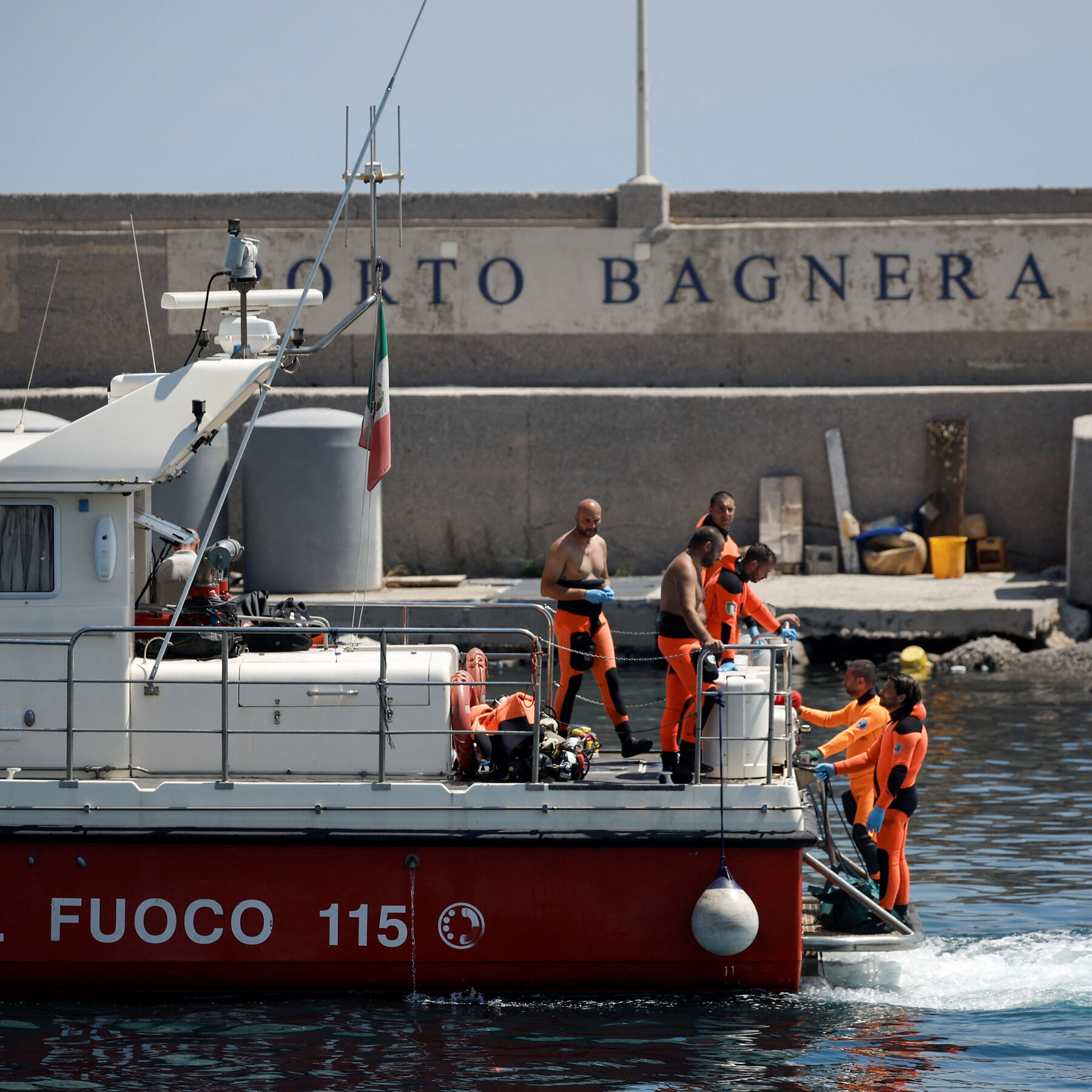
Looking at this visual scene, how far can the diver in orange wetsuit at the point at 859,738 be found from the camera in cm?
837

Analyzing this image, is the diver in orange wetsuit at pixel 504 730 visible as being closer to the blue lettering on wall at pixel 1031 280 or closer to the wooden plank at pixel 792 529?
the wooden plank at pixel 792 529

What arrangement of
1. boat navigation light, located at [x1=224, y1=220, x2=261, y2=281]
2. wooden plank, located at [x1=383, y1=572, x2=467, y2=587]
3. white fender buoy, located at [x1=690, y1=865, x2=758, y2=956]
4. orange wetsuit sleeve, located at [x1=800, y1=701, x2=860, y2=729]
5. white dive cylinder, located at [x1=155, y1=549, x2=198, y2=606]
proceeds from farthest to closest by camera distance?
wooden plank, located at [x1=383, y1=572, x2=467, y2=587], orange wetsuit sleeve, located at [x1=800, y1=701, x2=860, y2=729], white dive cylinder, located at [x1=155, y1=549, x2=198, y2=606], boat navigation light, located at [x1=224, y1=220, x2=261, y2=281], white fender buoy, located at [x1=690, y1=865, x2=758, y2=956]

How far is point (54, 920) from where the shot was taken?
24.0ft

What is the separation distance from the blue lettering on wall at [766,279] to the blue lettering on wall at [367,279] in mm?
4850

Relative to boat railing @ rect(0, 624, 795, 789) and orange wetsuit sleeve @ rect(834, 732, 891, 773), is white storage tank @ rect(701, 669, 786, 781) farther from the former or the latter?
orange wetsuit sleeve @ rect(834, 732, 891, 773)

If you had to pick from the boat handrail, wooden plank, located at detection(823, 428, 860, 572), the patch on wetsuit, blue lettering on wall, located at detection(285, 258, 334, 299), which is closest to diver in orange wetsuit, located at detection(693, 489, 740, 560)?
the patch on wetsuit

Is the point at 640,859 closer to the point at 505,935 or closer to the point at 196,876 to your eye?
the point at 505,935

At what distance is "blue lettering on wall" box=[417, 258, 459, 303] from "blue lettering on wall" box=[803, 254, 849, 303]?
4.96 metres

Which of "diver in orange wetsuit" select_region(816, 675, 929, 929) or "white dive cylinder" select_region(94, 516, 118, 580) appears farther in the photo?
"diver in orange wetsuit" select_region(816, 675, 929, 929)

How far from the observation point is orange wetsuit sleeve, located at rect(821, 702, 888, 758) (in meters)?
8.38

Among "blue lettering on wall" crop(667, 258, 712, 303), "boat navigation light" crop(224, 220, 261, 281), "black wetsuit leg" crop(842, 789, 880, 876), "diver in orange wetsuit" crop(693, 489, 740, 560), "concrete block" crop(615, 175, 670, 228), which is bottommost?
"black wetsuit leg" crop(842, 789, 880, 876)

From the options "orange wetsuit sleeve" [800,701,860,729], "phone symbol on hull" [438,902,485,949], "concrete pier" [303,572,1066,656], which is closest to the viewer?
"phone symbol on hull" [438,902,485,949]

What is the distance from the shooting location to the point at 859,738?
8.44 meters

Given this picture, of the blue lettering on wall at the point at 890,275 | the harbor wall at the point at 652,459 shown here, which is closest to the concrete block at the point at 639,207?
the harbor wall at the point at 652,459
